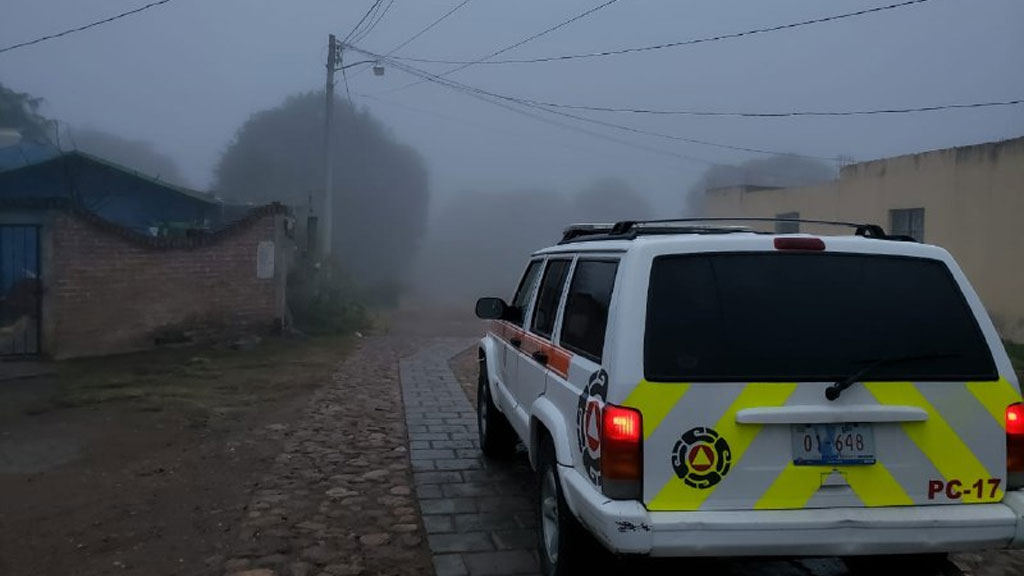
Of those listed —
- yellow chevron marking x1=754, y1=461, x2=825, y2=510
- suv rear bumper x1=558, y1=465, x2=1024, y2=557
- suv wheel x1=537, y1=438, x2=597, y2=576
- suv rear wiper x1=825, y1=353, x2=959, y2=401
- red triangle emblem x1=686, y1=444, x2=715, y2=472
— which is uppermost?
suv rear wiper x1=825, y1=353, x2=959, y2=401

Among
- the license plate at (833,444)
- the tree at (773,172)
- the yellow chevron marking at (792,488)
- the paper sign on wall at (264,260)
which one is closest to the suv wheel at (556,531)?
the yellow chevron marking at (792,488)

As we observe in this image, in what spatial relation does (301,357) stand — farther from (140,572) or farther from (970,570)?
(970,570)

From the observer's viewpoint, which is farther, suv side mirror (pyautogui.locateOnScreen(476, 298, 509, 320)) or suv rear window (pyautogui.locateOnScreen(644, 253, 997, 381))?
suv side mirror (pyautogui.locateOnScreen(476, 298, 509, 320))

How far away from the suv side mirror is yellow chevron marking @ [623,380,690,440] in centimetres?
279

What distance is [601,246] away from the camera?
4043mm

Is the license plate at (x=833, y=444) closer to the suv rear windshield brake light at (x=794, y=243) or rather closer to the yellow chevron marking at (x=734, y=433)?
the yellow chevron marking at (x=734, y=433)

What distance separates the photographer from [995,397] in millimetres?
3381

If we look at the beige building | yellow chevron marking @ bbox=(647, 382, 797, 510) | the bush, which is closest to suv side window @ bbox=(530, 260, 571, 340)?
yellow chevron marking @ bbox=(647, 382, 797, 510)

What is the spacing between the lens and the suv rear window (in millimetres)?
3309

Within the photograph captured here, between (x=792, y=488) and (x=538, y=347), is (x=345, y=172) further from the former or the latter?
(x=792, y=488)

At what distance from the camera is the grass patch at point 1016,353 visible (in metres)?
13.0

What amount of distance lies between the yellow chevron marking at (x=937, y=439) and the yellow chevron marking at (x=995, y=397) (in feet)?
0.58

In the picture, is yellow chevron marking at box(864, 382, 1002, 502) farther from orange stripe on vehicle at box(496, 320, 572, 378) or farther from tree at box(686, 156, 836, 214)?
tree at box(686, 156, 836, 214)

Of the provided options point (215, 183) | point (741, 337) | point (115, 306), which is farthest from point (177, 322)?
point (215, 183)
